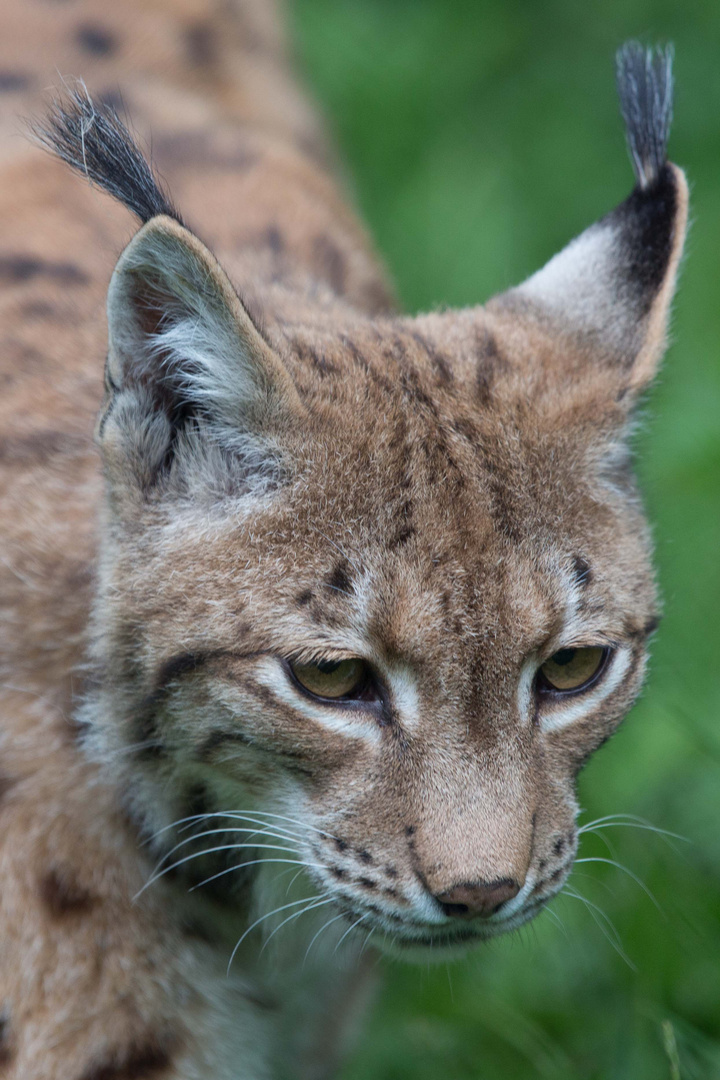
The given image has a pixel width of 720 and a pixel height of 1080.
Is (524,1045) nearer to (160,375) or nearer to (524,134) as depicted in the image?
(160,375)

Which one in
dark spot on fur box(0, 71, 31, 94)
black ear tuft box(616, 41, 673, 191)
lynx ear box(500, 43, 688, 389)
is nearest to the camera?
lynx ear box(500, 43, 688, 389)

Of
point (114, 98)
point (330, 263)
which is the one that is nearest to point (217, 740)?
point (330, 263)

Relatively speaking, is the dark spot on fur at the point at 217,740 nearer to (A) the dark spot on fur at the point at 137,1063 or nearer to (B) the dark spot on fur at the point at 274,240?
(A) the dark spot on fur at the point at 137,1063

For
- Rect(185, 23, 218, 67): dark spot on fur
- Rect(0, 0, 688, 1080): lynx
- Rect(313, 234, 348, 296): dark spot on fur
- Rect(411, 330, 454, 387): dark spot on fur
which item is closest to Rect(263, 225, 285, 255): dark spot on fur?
Rect(313, 234, 348, 296): dark spot on fur

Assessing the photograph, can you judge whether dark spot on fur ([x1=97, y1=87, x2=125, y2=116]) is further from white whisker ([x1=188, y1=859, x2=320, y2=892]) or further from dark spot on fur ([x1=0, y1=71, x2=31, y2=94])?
white whisker ([x1=188, y1=859, x2=320, y2=892])

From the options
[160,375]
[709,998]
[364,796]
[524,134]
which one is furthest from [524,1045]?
[524,134]

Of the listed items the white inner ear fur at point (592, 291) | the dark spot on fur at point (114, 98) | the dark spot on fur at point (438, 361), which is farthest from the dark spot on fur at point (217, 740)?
the dark spot on fur at point (114, 98)

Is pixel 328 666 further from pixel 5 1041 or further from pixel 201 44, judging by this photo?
pixel 201 44
